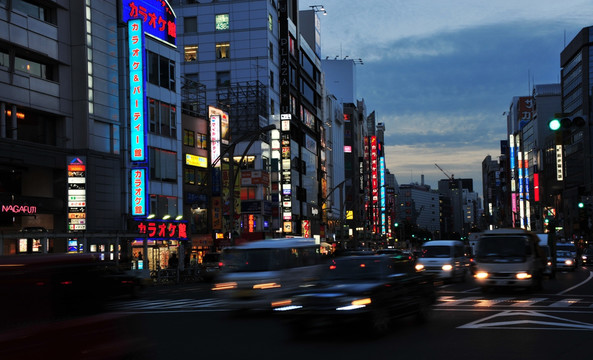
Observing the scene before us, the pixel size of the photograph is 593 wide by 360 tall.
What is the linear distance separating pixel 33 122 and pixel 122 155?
24.1ft

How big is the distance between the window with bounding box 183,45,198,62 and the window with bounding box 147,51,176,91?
24596 millimetres

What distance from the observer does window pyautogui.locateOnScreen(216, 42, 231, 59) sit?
74.9 m

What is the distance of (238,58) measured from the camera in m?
74.3

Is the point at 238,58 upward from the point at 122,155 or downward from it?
upward

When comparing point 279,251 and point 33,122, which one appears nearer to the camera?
point 279,251

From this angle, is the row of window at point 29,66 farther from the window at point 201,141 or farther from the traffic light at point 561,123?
the traffic light at point 561,123

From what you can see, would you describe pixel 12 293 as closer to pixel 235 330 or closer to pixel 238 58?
pixel 235 330

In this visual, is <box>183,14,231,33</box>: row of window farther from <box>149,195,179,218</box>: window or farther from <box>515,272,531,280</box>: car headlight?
<box>515,272,531,280</box>: car headlight

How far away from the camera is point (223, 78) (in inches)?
2955

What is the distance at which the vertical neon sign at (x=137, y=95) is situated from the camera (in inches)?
1709

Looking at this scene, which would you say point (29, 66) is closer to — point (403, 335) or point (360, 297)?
point (360, 297)

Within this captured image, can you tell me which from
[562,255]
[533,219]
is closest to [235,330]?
[562,255]

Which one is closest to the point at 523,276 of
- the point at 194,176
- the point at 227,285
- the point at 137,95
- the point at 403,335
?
the point at 227,285

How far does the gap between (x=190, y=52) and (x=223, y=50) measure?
3.65 m
